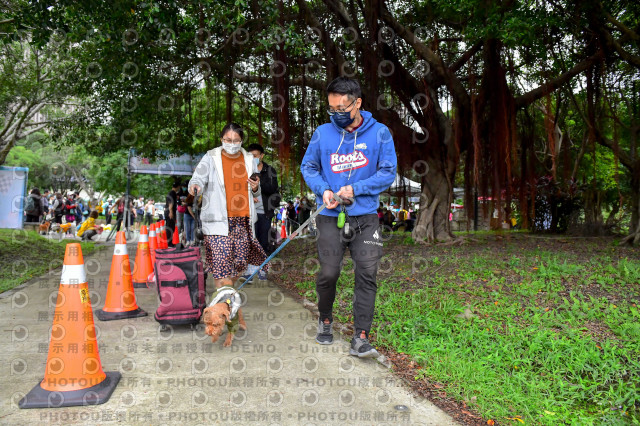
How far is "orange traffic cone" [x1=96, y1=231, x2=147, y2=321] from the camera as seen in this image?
430 centimetres

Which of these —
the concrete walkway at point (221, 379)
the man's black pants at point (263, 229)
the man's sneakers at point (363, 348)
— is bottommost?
the concrete walkway at point (221, 379)

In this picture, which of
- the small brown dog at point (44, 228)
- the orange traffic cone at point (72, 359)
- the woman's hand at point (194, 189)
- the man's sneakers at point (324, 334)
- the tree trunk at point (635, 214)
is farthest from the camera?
the small brown dog at point (44, 228)

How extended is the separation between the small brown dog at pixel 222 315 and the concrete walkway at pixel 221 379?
0.42ft

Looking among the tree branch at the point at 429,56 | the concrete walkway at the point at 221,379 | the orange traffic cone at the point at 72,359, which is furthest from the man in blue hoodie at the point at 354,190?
the tree branch at the point at 429,56

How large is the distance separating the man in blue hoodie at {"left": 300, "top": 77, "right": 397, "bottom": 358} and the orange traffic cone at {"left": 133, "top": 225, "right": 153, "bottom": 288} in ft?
11.4

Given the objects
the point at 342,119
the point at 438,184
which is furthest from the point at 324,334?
the point at 438,184

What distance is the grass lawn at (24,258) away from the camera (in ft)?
21.7

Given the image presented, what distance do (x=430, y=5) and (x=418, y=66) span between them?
3.90 ft

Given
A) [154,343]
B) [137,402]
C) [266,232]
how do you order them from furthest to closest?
[266,232]
[154,343]
[137,402]

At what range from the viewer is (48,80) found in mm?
14961

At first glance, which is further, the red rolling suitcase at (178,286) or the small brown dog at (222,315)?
the red rolling suitcase at (178,286)

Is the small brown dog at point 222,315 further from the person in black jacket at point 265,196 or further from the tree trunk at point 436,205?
the tree trunk at point 436,205

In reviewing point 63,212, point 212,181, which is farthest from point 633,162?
point 63,212

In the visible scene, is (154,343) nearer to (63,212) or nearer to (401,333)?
(401,333)
